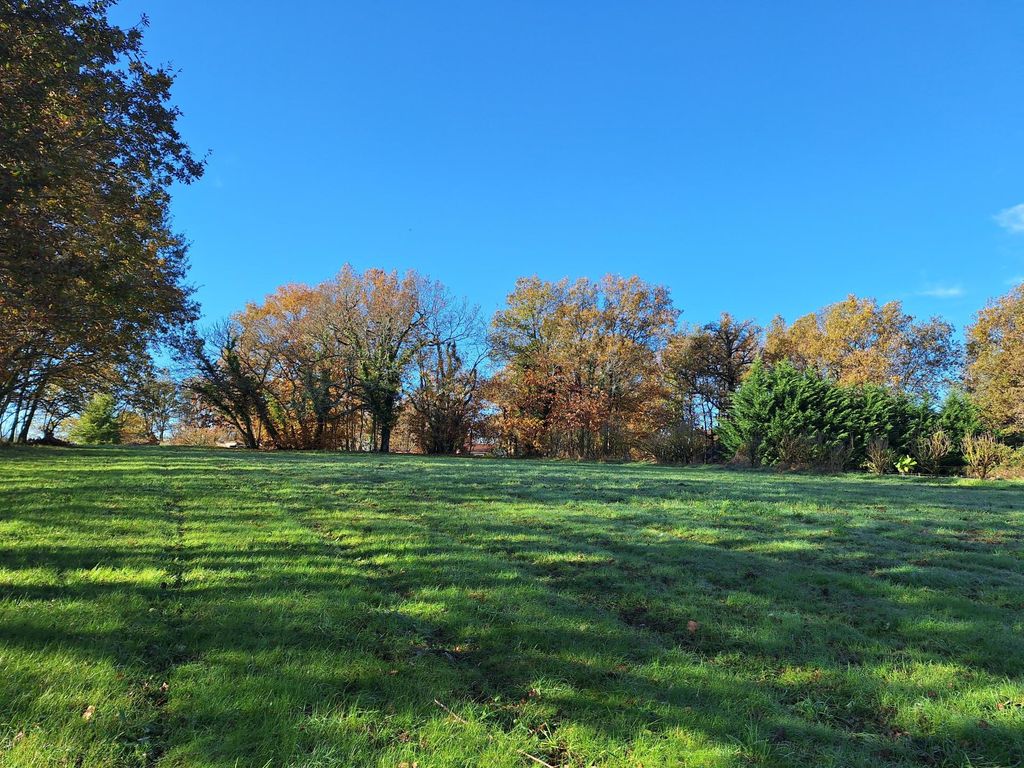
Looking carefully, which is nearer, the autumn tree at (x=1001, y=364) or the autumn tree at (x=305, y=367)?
the autumn tree at (x=1001, y=364)

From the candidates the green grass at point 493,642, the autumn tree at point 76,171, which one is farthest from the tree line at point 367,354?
the green grass at point 493,642

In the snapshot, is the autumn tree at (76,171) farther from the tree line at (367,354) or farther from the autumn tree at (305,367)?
the autumn tree at (305,367)

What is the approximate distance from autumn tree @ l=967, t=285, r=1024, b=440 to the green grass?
2426cm

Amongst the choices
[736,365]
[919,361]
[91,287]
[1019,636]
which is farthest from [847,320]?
[91,287]

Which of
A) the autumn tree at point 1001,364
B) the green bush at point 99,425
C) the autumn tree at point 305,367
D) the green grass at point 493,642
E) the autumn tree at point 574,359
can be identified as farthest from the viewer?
the autumn tree at point 574,359

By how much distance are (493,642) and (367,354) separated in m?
27.3

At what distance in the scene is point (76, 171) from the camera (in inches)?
267

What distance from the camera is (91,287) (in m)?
7.95

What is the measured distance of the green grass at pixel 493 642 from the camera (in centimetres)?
222

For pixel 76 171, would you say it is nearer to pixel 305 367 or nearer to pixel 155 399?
pixel 155 399

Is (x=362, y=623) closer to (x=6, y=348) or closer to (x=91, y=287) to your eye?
(x=91, y=287)

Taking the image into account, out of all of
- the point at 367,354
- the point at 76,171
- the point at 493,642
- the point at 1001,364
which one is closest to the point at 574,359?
the point at 367,354

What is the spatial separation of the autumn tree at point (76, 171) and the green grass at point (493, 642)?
11.5ft

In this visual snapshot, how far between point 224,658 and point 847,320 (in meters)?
42.4
